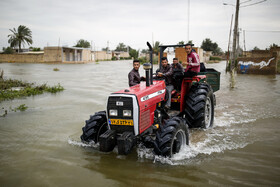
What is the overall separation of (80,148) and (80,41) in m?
98.3

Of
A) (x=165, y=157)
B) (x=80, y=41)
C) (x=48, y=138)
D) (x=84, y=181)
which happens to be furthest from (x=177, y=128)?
(x=80, y=41)

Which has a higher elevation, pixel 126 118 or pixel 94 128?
pixel 126 118

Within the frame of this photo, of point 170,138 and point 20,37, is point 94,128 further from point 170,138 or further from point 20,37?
point 20,37

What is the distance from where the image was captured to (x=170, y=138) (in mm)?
3973

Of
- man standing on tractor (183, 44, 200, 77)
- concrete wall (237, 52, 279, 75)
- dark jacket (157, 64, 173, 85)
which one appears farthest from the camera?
concrete wall (237, 52, 279, 75)

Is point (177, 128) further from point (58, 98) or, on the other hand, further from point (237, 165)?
point (58, 98)

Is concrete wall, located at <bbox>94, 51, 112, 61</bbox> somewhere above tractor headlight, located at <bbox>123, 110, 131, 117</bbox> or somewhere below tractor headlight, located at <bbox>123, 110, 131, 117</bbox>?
above

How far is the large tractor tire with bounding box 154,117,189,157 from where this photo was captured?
156 inches

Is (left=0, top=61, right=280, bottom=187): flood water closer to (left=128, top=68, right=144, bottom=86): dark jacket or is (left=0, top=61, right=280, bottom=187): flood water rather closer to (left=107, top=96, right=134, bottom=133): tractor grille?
(left=107, top=96, right=134, bottom=133): tractor grille

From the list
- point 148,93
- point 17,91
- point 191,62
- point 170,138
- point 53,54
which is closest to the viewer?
point 170,138

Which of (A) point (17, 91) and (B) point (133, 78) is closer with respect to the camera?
(B) point (133, 78)

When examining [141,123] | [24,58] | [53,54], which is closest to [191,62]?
[141,123]

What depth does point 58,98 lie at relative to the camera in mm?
11023

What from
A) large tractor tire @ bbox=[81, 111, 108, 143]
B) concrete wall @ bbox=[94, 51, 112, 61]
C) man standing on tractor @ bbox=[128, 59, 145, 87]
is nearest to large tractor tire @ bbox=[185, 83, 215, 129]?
man standing on tractor @ bbox=[128, 59, 145, 87]
